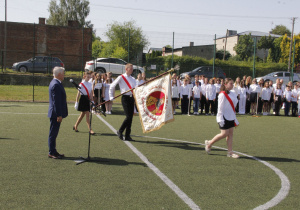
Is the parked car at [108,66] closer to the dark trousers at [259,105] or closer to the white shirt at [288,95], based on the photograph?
the dark trousers at [259,105]

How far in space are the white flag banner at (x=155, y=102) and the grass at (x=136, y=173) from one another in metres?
0.66

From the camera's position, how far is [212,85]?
1642 cm

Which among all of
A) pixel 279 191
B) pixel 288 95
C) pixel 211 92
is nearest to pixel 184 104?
pixel 211 92

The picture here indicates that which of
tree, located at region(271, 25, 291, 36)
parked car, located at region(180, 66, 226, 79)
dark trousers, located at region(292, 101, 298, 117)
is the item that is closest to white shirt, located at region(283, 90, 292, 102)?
dark trousers, located at region(292, 101, 298, 117)

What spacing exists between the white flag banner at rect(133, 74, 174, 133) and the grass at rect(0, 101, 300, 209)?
664 millimetres

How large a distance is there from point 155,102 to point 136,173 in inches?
101

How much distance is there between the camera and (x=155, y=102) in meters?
8.02

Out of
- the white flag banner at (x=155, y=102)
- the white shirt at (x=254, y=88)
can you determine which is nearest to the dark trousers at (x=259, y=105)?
the white shirt at (x=254, y=88)

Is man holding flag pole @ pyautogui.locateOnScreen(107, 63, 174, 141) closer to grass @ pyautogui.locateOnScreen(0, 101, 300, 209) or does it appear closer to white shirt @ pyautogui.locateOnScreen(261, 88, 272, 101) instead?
grass @ pyautogui.locateOnScreen(0, 101, 300, 209)

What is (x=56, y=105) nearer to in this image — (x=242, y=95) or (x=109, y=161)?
(x=109, y=161)

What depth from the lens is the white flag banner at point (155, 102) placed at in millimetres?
7844

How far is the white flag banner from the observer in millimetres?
7844

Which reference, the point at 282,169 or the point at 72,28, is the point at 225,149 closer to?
the point at 282,169

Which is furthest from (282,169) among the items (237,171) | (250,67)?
(250,67)
